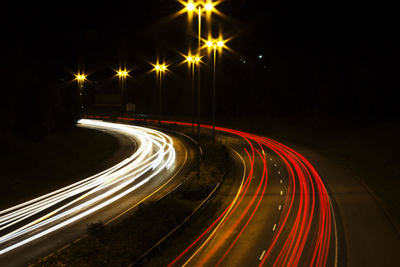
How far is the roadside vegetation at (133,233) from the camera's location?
39.3 ft

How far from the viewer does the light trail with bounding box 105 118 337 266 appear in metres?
13.6

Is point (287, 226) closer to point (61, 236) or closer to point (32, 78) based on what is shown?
point (61, 236)

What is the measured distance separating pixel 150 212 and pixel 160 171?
40.5ft

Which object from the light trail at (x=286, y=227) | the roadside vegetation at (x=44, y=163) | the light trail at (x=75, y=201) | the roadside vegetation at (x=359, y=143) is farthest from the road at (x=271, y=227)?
the roadside vegetation at (x=44, y=163)

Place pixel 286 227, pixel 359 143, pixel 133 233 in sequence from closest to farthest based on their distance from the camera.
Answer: pixel 133 233 < pixel 286 227 < pixel 359 143

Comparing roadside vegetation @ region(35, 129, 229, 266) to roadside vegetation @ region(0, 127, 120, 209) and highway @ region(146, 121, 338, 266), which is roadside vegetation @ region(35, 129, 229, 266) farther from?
roadside vegetation @ region(0, 127, 120, 209)

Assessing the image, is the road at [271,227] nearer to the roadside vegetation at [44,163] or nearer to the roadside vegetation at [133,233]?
the roadside vegetation at [133,233]

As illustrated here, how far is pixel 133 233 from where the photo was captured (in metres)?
14.3

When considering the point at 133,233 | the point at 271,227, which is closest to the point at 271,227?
the point at 271,227

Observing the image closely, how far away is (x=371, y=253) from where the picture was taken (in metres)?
14.1

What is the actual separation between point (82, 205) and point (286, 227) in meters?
11.2

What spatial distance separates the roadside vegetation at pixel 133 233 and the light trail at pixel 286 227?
1.40 m

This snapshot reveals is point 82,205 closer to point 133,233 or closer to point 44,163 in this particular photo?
point 133,233

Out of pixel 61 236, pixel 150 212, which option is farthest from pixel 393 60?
pixel 61 236
